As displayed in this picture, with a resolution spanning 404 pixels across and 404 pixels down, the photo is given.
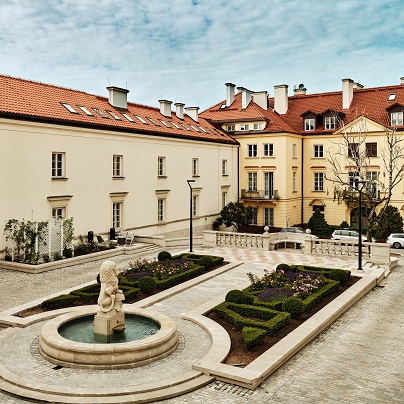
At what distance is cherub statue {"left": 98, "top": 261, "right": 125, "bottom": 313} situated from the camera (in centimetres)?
1223

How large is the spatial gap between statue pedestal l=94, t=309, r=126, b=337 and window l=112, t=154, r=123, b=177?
63.3 ft

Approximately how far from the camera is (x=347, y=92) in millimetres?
45250

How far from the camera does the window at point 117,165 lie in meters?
30.9

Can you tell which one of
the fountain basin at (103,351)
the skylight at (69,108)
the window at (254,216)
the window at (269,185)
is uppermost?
the skylight at (69,108)

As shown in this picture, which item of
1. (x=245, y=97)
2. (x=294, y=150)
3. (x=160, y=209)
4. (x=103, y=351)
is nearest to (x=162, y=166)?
(x=160, y=209)

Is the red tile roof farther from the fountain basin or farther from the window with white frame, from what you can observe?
the fountain basin

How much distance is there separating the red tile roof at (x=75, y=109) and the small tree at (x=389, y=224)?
15675 mm

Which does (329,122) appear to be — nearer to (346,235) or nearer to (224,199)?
(224,199)

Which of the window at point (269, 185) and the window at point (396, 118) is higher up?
the window at point (396, 118)

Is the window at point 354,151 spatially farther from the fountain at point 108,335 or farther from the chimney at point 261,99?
the fountain at point 108,335

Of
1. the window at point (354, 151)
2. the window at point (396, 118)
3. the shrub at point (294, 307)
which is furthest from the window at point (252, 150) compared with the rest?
the shrub at point (294, 307)

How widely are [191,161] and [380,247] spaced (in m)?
17.6

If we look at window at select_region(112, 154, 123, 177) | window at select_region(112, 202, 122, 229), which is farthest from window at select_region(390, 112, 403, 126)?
window at select_region(112, 202, 122, 229)

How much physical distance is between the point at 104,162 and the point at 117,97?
6.79 meters
